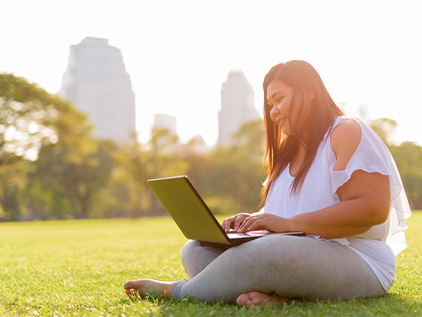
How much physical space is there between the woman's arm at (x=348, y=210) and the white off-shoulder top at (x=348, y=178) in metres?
0.04

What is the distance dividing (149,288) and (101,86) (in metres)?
119

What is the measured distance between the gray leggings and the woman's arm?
0.27ft

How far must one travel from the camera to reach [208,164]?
4494 cm

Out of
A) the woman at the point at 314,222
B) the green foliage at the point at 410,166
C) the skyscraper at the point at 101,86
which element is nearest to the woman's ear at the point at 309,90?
the woman at the point at 314,222

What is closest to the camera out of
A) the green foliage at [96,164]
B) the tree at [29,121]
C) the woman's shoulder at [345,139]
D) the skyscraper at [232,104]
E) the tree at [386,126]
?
the woman's shoulder at [345,139]

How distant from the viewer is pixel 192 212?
2.05 meters

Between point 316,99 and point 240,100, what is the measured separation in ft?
410

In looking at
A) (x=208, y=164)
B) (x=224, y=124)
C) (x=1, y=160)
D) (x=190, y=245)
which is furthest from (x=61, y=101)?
(x=224, y=124)

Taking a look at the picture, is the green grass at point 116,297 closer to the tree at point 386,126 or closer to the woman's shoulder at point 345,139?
the woman's shoulder at point 345,139

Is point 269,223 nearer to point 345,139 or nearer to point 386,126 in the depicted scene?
point 345,139

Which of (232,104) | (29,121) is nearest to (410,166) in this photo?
(29,121)

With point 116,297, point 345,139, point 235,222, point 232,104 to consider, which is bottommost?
point 116,297

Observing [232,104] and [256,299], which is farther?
[232,104]

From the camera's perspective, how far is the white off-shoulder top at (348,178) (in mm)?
1963
